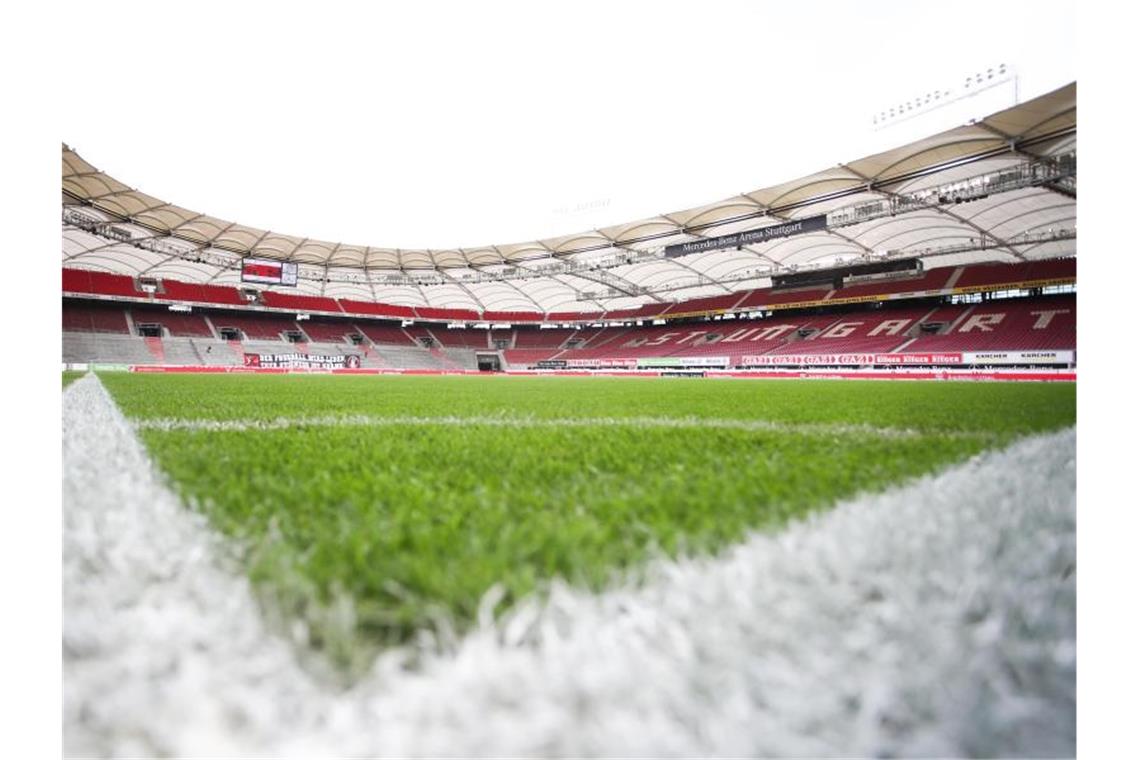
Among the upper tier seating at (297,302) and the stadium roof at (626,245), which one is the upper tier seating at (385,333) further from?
the upper tier seating at (297,302)

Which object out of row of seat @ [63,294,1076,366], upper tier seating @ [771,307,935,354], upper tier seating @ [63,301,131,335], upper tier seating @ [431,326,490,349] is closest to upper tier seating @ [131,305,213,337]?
row of seat @ [63,294,1076,366]

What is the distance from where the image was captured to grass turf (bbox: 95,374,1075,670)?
77 centimetres

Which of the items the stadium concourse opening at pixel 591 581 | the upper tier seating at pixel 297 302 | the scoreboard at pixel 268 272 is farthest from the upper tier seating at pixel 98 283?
the stadium concourse opening at pixel 591 581

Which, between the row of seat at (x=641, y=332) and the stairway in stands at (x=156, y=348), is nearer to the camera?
the row of seat at (x=641, y=332)

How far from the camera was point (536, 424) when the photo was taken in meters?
3.18

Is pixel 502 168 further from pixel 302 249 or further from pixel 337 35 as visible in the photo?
pixel 337 35

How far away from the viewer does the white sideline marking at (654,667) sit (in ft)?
1.86

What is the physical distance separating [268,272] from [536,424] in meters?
26.3

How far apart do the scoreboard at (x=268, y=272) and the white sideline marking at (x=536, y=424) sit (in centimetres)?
2489

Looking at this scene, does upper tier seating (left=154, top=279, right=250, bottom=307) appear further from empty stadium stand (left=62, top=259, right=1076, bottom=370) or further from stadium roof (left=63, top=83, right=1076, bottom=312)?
stadium roof (left=63, top=83, right=1076, bottom=312)

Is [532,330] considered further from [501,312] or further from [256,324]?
[256,324]

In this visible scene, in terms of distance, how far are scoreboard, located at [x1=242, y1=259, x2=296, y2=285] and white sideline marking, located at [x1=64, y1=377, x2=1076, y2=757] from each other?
90.7 ft

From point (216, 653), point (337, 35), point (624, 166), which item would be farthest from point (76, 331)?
point (216, 653)

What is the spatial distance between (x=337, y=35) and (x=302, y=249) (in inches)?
1019
